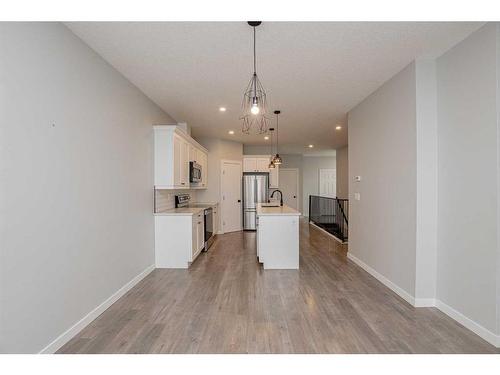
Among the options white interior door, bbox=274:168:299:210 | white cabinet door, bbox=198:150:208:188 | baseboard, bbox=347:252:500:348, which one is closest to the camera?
baseboard, bbox=347:252:500:348

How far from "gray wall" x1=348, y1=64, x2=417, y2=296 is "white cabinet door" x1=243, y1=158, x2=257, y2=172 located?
12.6 feet

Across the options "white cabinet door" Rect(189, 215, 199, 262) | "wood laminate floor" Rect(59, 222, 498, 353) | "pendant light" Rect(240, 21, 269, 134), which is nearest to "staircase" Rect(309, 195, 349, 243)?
"pendant light" Rect(240, 21, 269, 134)

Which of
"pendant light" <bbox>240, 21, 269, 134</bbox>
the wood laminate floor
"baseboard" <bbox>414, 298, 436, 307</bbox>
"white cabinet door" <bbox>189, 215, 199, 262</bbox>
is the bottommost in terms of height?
the wood laminate floor

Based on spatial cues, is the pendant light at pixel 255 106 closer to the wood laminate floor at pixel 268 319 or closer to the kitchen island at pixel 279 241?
the kitchen island at pixel 279 241

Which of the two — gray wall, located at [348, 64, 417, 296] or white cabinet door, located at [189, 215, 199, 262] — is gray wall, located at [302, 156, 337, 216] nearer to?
gray wall, located at [348, 64, 417, 296]

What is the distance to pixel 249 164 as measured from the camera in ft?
26.7

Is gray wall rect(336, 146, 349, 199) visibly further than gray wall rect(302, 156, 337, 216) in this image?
No

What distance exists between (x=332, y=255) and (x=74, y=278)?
13.5 feet

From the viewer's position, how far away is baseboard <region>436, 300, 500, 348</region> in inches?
85.9

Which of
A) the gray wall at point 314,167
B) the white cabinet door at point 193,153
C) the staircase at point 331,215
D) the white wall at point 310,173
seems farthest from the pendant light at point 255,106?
the gray wall at point 314,167

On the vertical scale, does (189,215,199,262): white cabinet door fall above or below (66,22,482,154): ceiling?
below

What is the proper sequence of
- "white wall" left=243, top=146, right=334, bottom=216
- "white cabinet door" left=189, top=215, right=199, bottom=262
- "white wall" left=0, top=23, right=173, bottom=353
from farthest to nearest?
"white wall" left=243, top=146, right=334, bottom=216
"white cabinet door" left=189, top=215, right=199, bottom=262
"white wall" left=0, top=23, right=173, bottom=353

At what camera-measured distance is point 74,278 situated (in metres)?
2.38
